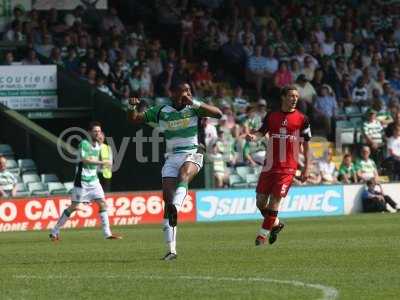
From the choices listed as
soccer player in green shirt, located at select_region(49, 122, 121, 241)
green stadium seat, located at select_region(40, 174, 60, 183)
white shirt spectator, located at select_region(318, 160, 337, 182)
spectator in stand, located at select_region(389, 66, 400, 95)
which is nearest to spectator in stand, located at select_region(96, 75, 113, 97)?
green stadium seat, located at select_region(40, 174, 60, 183)

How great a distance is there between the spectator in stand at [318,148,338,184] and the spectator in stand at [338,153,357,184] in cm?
18

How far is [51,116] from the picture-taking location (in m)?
30.2

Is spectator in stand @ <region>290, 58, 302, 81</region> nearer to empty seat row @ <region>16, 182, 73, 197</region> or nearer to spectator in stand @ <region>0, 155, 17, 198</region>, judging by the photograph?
empty seat row @ <region>16, 182, 73, 197</region>

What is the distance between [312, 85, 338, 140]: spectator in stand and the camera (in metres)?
32.7

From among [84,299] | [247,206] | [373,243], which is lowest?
[247,206]

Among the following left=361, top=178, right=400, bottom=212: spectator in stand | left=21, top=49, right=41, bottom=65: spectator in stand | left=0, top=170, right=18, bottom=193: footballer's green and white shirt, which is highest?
left=21, top=49, right=41, bottom=65: spectator in stand

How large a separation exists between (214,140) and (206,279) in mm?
16994

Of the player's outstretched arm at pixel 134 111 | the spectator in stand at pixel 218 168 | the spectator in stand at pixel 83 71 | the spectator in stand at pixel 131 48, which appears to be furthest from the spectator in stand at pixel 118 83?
the player's outstretched arm at pixel 134 111

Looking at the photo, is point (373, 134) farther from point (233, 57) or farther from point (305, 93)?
point (233, 57)

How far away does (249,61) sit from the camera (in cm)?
3306

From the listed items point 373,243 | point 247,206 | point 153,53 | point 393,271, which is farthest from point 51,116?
point 393,271

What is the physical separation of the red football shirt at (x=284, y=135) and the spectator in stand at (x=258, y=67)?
16.2 meters

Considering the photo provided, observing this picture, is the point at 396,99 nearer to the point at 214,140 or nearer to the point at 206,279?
the point at 214,140

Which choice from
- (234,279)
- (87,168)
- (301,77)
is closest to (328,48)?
→ (301,77)
